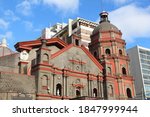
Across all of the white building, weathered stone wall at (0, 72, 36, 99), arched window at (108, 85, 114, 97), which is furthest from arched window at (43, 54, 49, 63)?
the white building

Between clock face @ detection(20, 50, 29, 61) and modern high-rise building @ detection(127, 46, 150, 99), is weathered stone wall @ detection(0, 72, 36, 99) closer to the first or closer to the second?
clock face @ detection(20, 50, 29, 61)

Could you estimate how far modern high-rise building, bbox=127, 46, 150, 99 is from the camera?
7093 cm

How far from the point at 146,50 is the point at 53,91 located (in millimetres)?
53266

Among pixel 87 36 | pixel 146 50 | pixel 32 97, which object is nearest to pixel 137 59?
pixel 146 50

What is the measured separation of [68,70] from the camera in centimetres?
3403

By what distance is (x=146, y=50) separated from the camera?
3014 inches

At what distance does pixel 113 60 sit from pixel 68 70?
11.8 meters

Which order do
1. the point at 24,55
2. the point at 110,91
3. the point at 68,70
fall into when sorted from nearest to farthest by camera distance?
the point at 24,55 → the point at 68,70 → the point at 110,91

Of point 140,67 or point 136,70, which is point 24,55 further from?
point 136,70

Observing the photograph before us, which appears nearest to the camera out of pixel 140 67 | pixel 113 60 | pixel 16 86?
pixel 16 86

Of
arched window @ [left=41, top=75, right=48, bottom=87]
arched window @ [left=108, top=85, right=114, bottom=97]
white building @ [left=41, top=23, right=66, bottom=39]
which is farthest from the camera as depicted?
white building @ [left=41, top=23, right=66, bottom=39]

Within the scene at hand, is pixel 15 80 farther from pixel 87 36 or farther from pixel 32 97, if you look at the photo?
pixel 87 36

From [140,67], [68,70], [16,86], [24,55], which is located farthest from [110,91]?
[140,67]

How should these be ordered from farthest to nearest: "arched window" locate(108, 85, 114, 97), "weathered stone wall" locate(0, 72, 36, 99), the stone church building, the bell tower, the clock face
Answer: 1. the bell tower
2. "arched window" locate(108, 85, 114, 97)
3. the clock face
4. the stone church building
5. "weathered stone wall" locate(0, 72, 36, 99)
